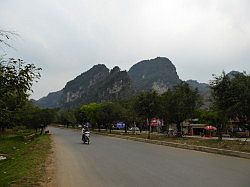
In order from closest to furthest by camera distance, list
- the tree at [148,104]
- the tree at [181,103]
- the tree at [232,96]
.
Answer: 1. the tree at [232,96]
2. the tree at [181,103]
3. the tree at [148,104]

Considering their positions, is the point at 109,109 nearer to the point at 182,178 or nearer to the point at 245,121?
the point at 245,121

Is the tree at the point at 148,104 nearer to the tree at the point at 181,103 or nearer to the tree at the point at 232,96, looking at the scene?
the tree at the point at 181,103

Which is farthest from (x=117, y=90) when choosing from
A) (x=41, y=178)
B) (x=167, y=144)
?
(x=41, y=178)

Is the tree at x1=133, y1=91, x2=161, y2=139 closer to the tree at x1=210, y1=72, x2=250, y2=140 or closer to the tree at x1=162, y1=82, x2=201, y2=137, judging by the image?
the tree at x1=162, y1=82, x2=201, y2=137

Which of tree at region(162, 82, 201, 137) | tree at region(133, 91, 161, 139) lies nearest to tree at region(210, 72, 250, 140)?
tree at region(162, 82, 201, 137)

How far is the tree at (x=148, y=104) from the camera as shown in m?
52.3

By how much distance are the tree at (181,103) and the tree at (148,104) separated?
1.69 metres

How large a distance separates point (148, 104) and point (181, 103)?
5.49 meters

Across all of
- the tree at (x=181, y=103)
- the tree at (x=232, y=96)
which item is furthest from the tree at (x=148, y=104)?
the tree at (x=232, y=96)

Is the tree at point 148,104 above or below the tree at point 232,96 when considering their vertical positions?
above

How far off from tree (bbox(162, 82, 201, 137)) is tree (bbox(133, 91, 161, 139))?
5.55 feet

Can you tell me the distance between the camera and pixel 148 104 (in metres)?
52.4

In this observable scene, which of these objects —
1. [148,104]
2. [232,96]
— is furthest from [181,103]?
[232,96]

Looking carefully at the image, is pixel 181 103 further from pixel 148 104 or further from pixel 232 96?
pixel 232 96
